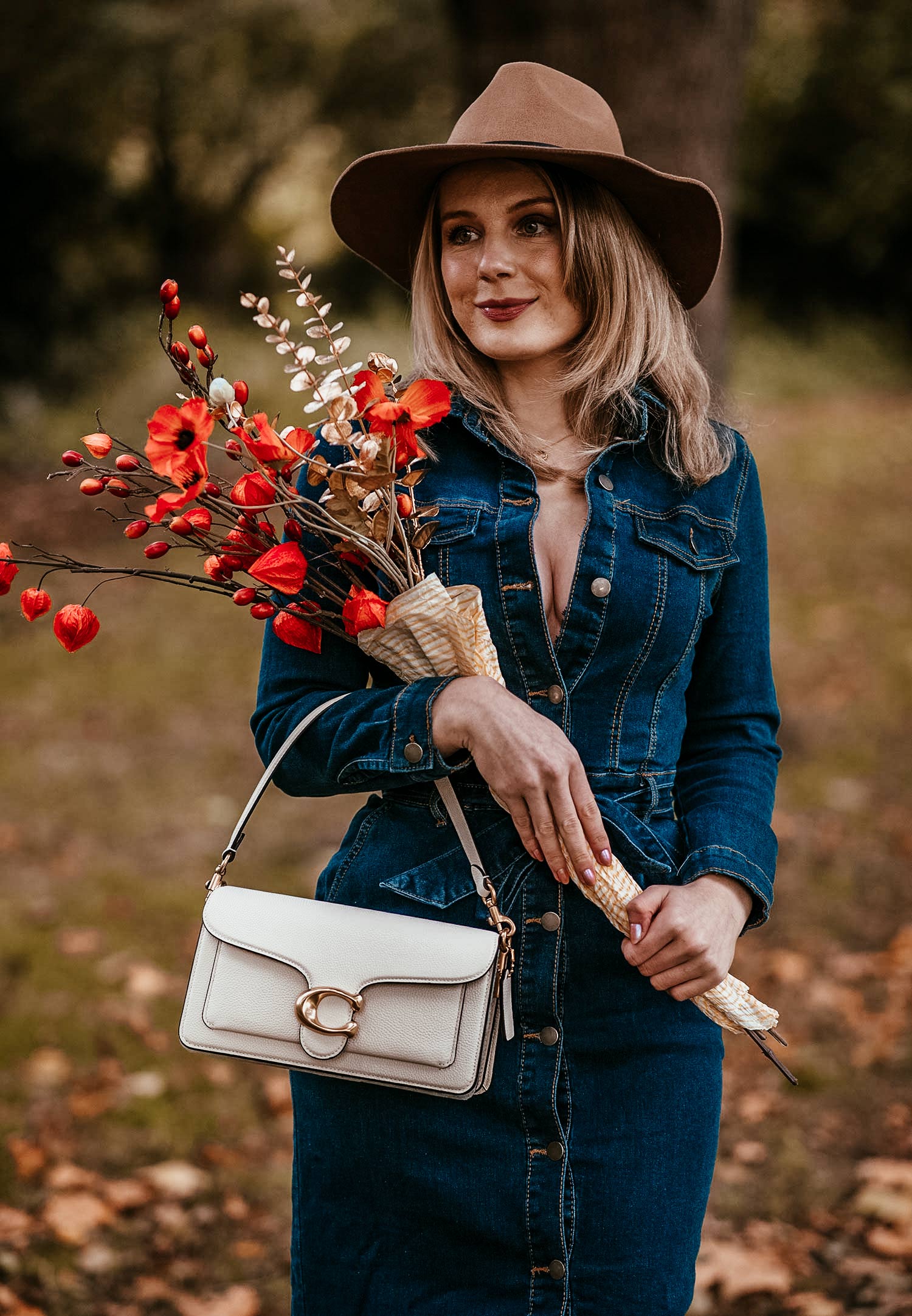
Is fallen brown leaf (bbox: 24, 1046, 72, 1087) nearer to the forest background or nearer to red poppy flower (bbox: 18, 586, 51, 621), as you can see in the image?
the forest background

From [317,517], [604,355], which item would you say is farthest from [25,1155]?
[604,355]

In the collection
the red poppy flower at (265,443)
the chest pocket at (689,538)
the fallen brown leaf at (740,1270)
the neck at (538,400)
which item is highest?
the neck at (538,400)

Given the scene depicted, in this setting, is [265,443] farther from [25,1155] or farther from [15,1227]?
[25,1155]

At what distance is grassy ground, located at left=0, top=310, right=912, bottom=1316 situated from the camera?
3.13m

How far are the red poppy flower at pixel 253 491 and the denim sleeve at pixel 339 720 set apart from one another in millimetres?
170

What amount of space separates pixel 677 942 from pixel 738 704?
44cm

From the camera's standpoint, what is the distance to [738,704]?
194 cm

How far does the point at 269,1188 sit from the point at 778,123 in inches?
637

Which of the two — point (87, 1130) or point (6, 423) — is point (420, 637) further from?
point (6, 423)

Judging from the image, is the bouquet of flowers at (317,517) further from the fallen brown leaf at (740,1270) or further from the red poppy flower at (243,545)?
the fallen brown leaf at (740,1270)

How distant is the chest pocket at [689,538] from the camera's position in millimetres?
1863

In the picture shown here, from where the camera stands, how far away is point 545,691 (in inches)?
70.9

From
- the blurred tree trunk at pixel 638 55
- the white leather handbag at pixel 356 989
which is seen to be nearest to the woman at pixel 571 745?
the white leather handbag at pixel 356 989

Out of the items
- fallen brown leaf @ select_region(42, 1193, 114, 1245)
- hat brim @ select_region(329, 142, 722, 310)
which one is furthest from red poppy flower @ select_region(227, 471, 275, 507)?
fallen brown leaf @ select_region(42, 1193, 114, 1245)
